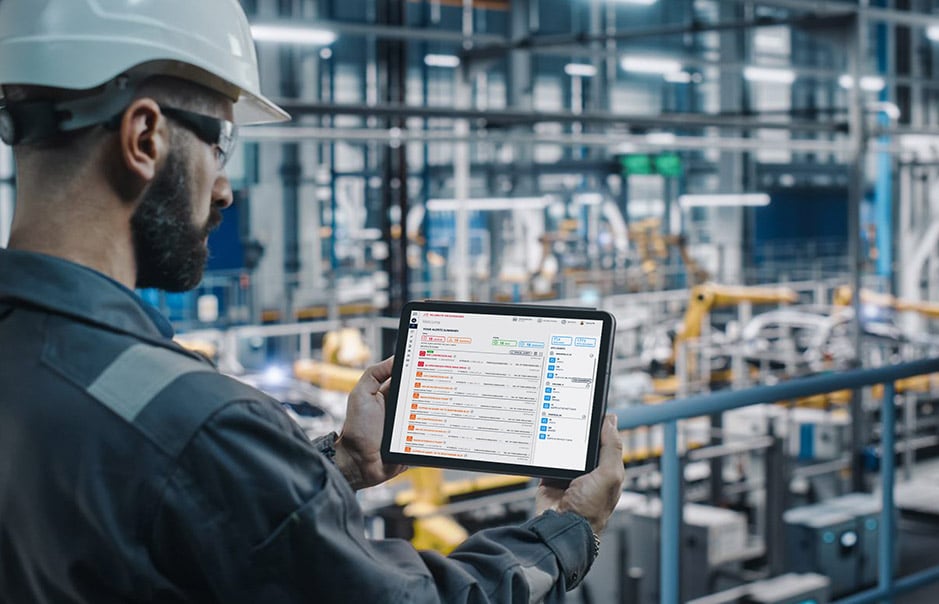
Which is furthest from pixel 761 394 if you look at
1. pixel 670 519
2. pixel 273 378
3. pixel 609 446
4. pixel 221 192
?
pixel 273 378

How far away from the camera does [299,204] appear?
1838 cm

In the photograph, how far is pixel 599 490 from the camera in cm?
147

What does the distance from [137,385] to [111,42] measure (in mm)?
369

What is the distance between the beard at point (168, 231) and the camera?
119 centimetres

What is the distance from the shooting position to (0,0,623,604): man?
3.42 feet

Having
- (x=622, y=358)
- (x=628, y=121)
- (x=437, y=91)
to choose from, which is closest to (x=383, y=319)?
(x=628, y=121)

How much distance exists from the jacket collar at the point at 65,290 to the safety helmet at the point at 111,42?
151mm

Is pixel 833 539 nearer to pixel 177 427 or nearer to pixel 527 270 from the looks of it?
pixel 177 427

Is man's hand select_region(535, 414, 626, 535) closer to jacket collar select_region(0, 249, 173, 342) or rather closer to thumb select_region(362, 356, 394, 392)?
thumb select_region(362, 356, 394, 392)

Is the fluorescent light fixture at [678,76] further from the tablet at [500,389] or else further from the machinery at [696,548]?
the tablet at [500,389]

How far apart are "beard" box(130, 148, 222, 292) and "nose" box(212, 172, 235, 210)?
6 centimetres

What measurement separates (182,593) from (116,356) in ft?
0.76

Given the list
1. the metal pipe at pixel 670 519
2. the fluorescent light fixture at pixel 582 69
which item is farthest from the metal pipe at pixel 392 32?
the fluorescent light fixture at pixel 582 69


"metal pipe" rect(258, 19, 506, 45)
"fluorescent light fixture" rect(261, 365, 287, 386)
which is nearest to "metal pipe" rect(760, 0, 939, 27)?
"metal pipe" rect(258, 19, 506, 45)
